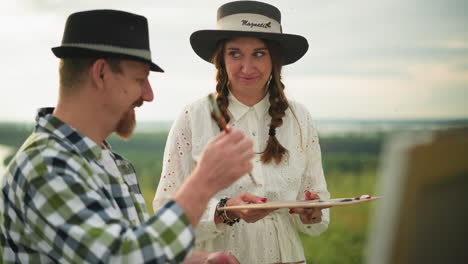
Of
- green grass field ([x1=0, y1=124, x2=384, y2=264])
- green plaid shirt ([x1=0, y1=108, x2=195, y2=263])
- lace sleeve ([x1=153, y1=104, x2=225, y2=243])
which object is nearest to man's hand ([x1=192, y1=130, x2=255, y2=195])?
green plaid shirt ([x1=0, y1=108, x2=195, y2=263])

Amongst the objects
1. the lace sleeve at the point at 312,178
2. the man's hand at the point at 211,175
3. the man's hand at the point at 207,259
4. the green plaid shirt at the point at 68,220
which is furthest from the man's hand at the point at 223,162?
the lace sleeve at the point at 312,178

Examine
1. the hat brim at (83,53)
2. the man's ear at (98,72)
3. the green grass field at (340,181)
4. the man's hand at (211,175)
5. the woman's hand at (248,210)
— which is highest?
the hat brim at (83,53)

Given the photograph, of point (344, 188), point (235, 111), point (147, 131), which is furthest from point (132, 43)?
point (147, 131)

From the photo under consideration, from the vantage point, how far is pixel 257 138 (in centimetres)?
362

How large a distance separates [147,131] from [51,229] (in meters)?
19.4

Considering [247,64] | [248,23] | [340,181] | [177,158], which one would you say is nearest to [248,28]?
[248,23]

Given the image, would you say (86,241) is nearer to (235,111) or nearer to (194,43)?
(235,111)

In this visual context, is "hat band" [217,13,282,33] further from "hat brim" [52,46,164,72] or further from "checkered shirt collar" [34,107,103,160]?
"checkered shirt collar" [34,107,103,160]

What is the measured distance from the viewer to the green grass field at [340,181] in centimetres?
966

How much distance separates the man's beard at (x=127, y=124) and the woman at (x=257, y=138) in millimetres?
1046

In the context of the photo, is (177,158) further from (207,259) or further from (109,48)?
(109,48)

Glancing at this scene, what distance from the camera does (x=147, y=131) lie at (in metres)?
21.1

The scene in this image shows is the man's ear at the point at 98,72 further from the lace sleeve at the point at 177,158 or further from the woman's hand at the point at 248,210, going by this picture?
the lace sleeve at the point at 177,158

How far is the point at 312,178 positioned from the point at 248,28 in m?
0.99
